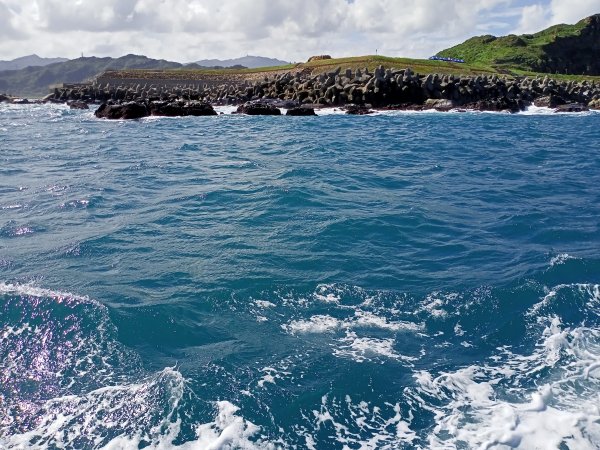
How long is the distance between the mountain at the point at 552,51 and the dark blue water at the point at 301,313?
269 feet

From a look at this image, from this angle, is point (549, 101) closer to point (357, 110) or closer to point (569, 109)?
point (569, 109)

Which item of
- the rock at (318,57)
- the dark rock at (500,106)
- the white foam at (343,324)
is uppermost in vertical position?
the rock at (318,57)

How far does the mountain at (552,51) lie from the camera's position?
90062 mm

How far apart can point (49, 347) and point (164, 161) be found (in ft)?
51.4

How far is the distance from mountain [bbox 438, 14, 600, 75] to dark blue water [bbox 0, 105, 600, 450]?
3227 inches

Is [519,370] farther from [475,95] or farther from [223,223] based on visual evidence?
[475,95]

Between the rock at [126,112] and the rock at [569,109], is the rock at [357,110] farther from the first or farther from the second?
A: the rock at [126,112]

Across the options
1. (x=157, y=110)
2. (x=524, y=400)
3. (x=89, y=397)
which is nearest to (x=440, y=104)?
(x=157, y=110)

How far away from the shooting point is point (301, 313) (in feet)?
27.6

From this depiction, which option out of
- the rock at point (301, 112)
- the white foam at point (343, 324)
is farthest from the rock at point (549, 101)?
the white foam at point (343, 324)

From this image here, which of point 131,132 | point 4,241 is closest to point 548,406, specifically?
point 4,241

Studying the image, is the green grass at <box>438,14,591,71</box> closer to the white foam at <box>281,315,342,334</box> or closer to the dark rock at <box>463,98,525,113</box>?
the dark rock at <box>463,98,525,113</box>

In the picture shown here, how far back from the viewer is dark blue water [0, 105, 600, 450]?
6.03 meters

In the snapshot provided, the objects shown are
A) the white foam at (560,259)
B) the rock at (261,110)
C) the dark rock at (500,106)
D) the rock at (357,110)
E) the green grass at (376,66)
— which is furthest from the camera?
the green grass at (376,66)
